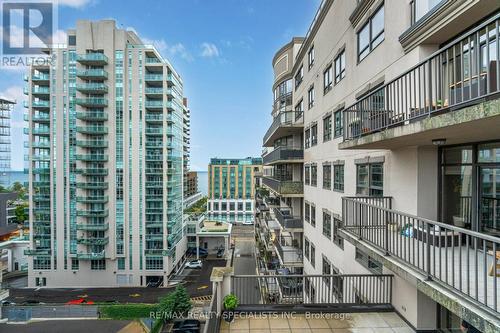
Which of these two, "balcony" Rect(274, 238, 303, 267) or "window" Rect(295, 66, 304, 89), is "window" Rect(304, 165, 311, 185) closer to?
"balcony" Rect(274, 238, 303, 267)

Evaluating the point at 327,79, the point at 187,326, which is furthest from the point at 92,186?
the point at 327,79

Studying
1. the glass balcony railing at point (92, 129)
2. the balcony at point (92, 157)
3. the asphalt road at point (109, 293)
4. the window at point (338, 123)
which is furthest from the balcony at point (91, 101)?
the window at point (338, 123)

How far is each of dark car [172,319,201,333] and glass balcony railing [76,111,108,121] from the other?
26.4m

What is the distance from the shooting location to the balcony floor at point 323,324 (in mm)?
6840

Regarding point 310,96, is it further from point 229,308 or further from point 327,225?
point 229,308

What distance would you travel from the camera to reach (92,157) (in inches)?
1378

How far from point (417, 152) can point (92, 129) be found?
3792 cm

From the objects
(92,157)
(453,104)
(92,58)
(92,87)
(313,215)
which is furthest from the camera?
(92,157)

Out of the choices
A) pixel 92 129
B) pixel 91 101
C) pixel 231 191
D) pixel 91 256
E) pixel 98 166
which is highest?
pixel 91 101

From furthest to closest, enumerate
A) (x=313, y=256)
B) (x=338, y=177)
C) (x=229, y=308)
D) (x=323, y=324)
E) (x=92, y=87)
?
(x=92, y=87) < (x=313, y=256) < (x=338, y=177) < (x=229, y=308) < (x=323, y=324)

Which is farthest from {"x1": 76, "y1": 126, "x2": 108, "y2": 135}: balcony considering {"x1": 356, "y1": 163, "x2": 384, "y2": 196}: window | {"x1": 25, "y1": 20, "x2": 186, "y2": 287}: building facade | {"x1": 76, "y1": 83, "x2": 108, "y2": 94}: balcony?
{"x1": 356, "y1": 163, "x2": 384, "y2": 196}: window

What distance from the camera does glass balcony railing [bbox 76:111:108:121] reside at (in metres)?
34.5

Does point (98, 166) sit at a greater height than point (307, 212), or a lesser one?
greater

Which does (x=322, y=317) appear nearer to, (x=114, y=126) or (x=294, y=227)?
(x=294, y=227)
